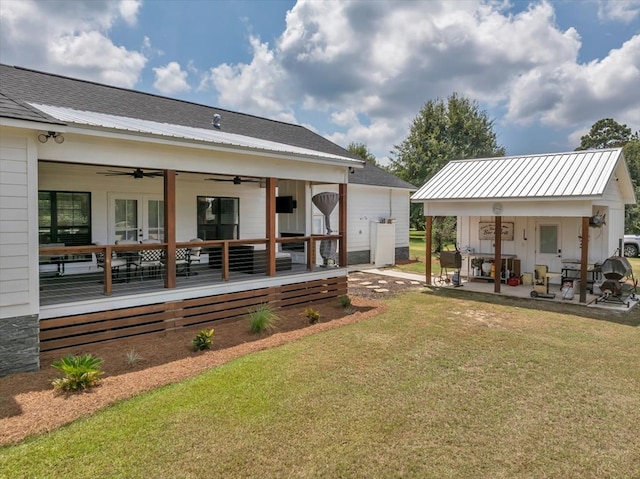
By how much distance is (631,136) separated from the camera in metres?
57.1

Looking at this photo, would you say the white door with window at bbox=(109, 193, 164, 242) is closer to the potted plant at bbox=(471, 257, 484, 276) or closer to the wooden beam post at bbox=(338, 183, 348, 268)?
the wooden beam post at bbox=(338, 183, 348, 268)

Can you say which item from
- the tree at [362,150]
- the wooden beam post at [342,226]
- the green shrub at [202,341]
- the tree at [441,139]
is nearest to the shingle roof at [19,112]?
the green shrub at [202,341]

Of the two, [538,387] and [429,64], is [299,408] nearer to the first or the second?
[538,387]

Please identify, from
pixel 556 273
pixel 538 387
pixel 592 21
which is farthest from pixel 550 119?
pixel 538 387

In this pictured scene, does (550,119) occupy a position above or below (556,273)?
above

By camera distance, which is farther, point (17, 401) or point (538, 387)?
point (538, 387)

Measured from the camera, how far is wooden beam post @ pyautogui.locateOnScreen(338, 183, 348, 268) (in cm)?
1091

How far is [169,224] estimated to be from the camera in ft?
25.1

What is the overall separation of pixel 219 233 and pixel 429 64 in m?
12.3

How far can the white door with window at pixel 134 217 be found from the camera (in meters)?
10.7

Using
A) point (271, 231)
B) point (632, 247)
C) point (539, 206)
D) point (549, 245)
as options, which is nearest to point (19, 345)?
point (271, 231)

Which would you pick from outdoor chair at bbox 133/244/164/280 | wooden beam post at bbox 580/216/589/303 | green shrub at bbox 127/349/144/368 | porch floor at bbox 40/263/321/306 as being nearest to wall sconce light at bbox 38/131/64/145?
porch floor at bbox 40/263/321/306

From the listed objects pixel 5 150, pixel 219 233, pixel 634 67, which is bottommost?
A: pixel 219 233

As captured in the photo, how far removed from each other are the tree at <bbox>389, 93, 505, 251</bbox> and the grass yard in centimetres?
3667
